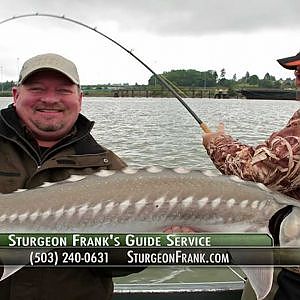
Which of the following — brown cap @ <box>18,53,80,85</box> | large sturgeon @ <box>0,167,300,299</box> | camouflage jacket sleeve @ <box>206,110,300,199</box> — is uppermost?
brown cap @ <box>18,53,80,85</box>

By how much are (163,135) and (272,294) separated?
51.5 feet

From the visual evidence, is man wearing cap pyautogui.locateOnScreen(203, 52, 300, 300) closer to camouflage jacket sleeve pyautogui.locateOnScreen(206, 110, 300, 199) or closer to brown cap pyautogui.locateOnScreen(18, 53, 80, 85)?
camouflage jacket sleeve pyautogui.locateOnScreen(206, 110, 300, 199)

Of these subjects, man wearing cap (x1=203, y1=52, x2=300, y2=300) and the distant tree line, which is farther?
the distant tree line

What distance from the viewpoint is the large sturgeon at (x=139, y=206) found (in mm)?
1752

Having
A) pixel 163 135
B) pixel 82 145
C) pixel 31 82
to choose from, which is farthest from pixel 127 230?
pixel 163 135

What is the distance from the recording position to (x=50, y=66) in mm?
2053

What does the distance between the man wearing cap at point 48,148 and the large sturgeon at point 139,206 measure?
0.18 meters

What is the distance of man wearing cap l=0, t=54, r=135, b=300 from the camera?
1891 millimetres

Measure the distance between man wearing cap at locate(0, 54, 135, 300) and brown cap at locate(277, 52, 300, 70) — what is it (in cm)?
78

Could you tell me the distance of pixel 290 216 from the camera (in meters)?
1.68

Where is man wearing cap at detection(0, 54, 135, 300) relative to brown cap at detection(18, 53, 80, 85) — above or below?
below

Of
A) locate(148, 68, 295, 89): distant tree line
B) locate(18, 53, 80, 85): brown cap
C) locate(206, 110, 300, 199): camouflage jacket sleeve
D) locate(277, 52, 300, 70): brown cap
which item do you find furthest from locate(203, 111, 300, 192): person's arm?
locate(148, 68, 295, 89): distant tree line

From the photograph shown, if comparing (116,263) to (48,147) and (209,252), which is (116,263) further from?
(48,147)

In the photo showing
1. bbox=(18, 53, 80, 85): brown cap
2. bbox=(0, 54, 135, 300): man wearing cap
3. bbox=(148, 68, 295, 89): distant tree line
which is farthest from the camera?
bbox=(148, 68, 295, 89): distant tree line
